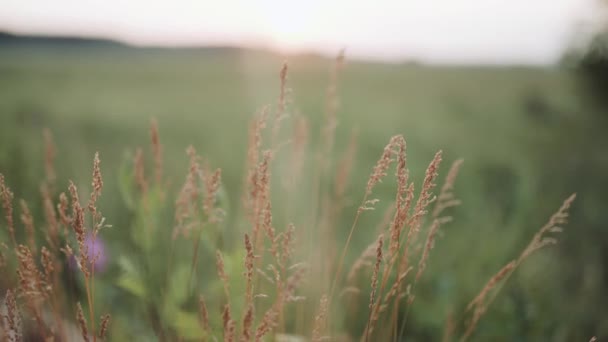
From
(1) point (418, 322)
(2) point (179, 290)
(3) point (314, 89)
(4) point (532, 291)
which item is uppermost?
(3) point (314, 89)

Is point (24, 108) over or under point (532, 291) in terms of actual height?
over

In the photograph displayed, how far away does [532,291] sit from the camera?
93.6 inches

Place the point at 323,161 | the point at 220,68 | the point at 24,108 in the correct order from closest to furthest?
the point at 323,161
the point at 24,108
the point at 220,68

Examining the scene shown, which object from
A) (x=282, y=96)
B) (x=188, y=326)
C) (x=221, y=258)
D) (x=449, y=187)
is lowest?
(x=188, y=326)

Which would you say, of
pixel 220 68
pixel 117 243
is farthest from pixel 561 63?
pixel 220 68

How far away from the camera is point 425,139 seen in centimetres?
924

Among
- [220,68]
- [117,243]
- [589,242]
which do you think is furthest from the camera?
[220,68]

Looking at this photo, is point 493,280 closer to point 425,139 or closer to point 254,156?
point 254,156

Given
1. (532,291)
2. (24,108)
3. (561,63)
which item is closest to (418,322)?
(532,291)

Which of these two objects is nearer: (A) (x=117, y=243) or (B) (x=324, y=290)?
(B) (x=324, y=290)

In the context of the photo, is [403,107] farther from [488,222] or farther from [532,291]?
[532,291]

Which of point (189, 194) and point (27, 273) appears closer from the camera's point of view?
point (27, 273)

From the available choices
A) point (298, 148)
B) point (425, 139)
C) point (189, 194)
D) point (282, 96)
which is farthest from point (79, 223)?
point (425, 139)

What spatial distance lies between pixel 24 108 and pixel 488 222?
8812mm
